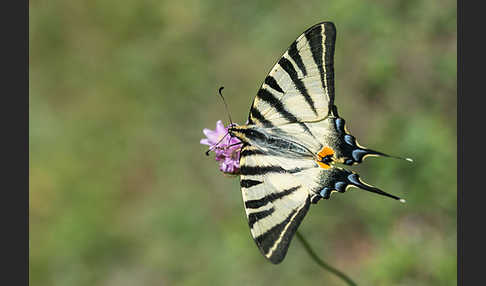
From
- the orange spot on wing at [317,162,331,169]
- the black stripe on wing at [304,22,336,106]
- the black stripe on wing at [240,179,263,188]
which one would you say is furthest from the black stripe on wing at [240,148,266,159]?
the black stripe on wing at [304,22,336,106]

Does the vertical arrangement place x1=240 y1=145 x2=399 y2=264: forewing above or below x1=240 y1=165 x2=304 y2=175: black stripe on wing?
below

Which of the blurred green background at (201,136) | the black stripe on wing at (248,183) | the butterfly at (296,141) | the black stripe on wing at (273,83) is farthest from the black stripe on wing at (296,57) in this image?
the blurred green background at (201,136)

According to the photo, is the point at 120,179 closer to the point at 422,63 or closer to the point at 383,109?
the point at 383,109

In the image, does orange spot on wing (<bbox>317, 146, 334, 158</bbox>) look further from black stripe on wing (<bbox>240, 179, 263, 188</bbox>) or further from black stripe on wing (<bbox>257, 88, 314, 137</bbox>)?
black stripe on wing (<bbox>240, 179, 263, 188</bbox>)

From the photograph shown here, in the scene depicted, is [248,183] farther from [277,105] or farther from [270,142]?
[277,105]

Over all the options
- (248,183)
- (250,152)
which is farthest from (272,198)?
(250,152)
